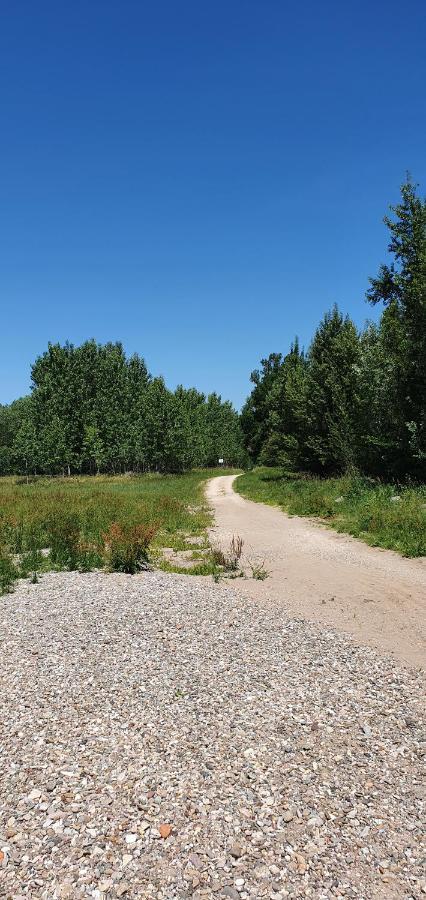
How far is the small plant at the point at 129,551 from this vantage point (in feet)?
42.8

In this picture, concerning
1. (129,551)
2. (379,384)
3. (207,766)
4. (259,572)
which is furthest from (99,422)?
(207,766)

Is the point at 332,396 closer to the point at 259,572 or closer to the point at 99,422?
the point at 259,572

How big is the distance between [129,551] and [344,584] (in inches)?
226

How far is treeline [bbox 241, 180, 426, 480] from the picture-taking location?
77.5 ft

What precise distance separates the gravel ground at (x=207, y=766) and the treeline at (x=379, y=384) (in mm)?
17910

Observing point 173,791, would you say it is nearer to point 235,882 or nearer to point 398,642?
point 235,882

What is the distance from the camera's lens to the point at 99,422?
75250mm

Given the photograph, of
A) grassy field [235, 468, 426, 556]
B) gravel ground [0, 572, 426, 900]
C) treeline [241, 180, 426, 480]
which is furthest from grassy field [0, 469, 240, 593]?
treeline [241, 180, 426, 480]

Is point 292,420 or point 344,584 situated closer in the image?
point 344,584

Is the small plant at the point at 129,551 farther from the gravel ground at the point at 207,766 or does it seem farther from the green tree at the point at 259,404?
the green tree at the point at 259,404

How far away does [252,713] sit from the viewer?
570cm

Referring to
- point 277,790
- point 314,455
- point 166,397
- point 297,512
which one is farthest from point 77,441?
point 277,790

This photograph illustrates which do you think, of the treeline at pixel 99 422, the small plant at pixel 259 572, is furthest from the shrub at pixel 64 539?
the treeline at pixel 99 422

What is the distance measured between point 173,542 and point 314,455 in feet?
70.1
